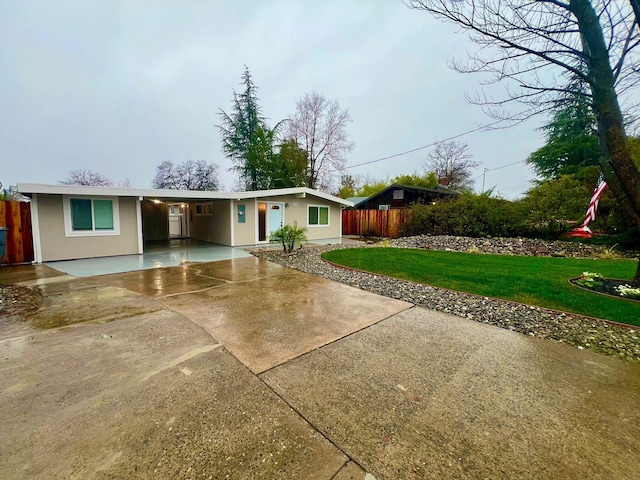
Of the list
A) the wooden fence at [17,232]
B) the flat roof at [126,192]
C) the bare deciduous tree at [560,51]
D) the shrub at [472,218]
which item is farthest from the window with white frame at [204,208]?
the bare deciduous tree at [560,51]

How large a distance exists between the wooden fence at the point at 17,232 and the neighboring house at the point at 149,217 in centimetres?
26

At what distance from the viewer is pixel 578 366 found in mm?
2508

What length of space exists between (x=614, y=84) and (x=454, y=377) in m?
5.10

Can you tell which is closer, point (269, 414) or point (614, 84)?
point (269, 414)

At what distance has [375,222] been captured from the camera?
16141mm

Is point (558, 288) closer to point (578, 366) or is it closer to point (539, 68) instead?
point (578, 366)

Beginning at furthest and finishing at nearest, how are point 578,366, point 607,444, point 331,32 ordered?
point 331,32 < point 578,366 < point 607,444

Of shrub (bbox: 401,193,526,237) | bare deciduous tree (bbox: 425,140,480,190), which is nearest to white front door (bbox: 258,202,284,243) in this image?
shrub (bbox: 401,193,526,237)

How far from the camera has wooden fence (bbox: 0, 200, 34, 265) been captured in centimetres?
699

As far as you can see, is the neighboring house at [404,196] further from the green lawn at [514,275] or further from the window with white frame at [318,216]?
the green lawn at [514,275]

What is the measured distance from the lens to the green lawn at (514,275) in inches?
155

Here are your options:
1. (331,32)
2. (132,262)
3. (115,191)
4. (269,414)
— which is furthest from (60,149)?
(269,414)

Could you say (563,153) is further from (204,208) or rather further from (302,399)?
(302,399)

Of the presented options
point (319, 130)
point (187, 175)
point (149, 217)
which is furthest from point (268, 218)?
point (187, 175)
